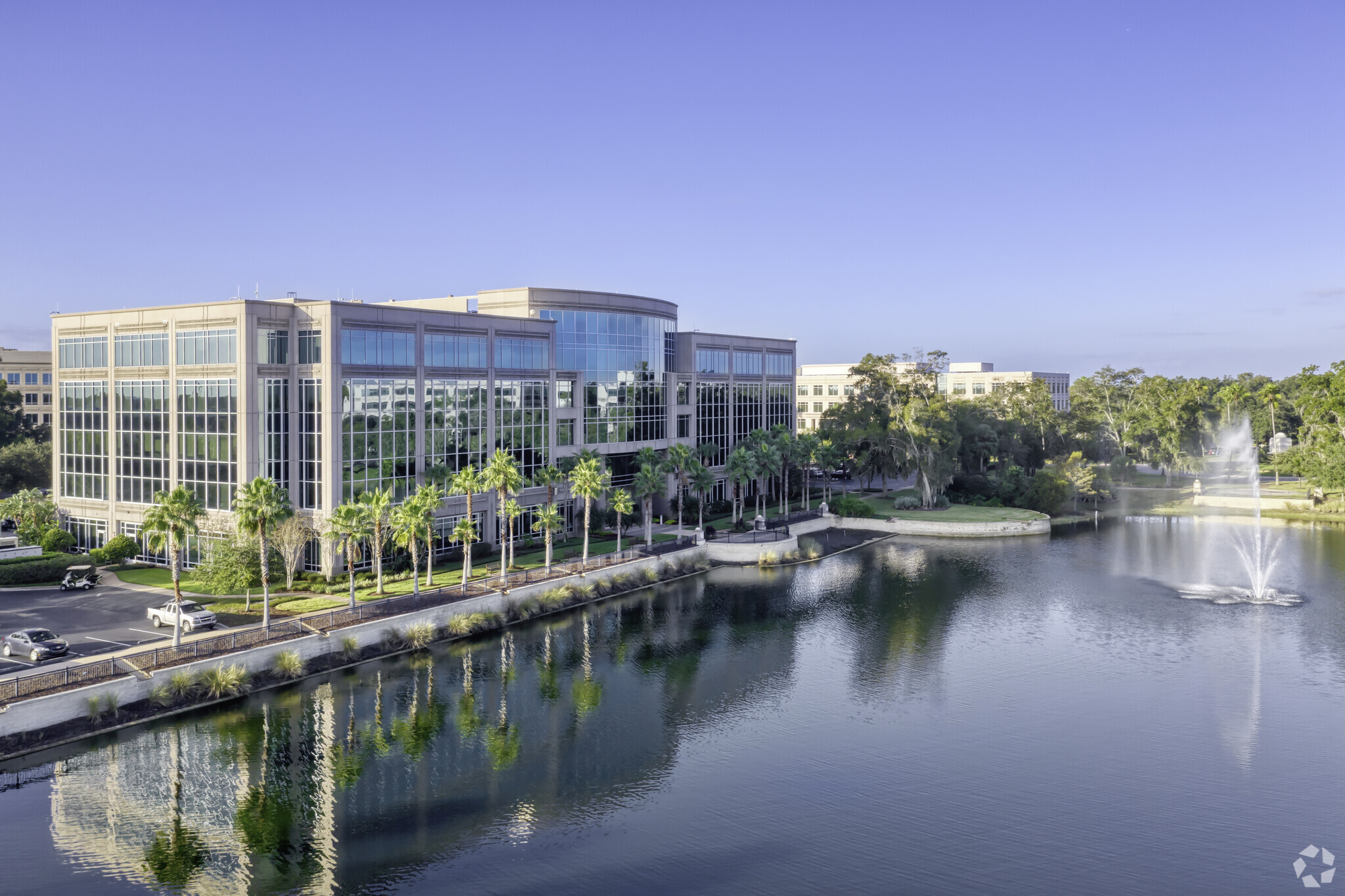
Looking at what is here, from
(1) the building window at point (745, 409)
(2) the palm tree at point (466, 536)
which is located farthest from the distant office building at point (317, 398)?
(1) the building window at point (745, 409)

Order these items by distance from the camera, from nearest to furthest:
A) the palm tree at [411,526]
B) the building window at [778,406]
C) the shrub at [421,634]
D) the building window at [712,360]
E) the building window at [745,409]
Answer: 1. the shrub at [421,634]
2. the palm tree at [411,526]
3. the building window at [712,360]
4. the building window at [745,409]
5. the building window at [778,406]

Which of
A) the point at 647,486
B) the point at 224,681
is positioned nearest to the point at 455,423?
the point at 647,486

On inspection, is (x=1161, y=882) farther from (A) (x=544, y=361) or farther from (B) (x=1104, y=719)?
(A) (x=544, y=361)

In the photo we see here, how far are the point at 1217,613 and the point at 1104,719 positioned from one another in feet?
82.9

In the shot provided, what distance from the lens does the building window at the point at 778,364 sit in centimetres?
11288

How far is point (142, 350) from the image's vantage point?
2579 inches

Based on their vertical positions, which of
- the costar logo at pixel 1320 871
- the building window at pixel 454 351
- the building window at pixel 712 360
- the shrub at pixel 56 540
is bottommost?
the costar logo at pixel 1320 871

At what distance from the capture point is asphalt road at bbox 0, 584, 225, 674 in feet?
143

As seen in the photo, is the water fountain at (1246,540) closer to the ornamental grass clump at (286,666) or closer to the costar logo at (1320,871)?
the costar logo at (1320,871)

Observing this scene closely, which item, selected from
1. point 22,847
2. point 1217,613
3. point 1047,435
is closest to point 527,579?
point 22,847

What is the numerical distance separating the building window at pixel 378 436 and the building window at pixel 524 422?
897 centimetres

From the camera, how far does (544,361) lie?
7700 cm

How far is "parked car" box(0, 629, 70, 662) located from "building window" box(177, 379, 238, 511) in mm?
18487

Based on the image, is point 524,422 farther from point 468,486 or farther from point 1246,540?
point 1246,540
